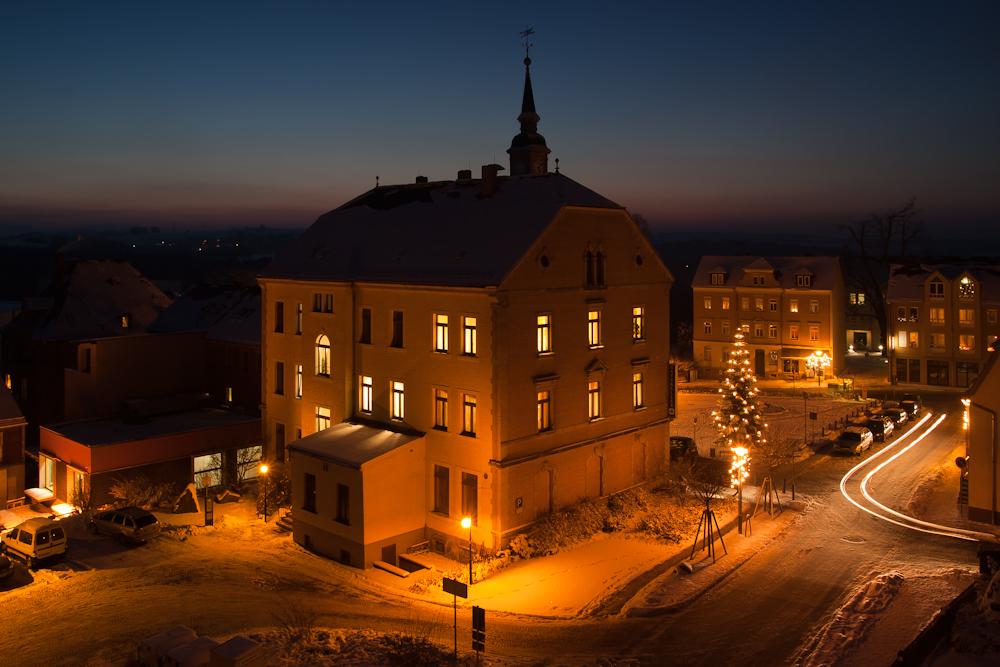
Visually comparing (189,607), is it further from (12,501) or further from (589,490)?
(12,501)

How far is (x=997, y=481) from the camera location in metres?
28.4

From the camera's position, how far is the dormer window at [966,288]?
5934 cm

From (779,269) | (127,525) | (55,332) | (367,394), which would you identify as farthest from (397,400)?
(779,269)

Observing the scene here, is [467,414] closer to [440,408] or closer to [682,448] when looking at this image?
[440,408]

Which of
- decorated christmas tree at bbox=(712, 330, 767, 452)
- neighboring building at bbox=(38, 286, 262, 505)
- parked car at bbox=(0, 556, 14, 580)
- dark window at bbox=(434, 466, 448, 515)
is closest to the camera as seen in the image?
parked car at bbox=(0, 556, 14, 580)

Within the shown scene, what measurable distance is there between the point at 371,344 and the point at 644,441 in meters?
13.5

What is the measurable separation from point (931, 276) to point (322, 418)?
52.7 metres

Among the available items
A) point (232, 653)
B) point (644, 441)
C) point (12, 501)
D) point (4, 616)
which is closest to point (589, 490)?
point (644, 441)

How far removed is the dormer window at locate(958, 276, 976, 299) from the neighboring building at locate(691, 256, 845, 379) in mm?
9987

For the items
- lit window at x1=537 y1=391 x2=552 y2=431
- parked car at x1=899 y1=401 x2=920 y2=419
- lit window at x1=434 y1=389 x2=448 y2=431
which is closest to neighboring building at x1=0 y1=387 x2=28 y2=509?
lit window at x1=434 y1=389 x2=448 y2=431

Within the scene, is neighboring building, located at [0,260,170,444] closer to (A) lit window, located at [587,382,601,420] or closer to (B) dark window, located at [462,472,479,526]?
(B) dark window, located at [462,472,479,526]

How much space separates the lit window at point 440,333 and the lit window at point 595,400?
266 inches

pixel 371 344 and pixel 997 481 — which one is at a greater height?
pixel 371 344

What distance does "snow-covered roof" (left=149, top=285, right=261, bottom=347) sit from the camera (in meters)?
45.1
